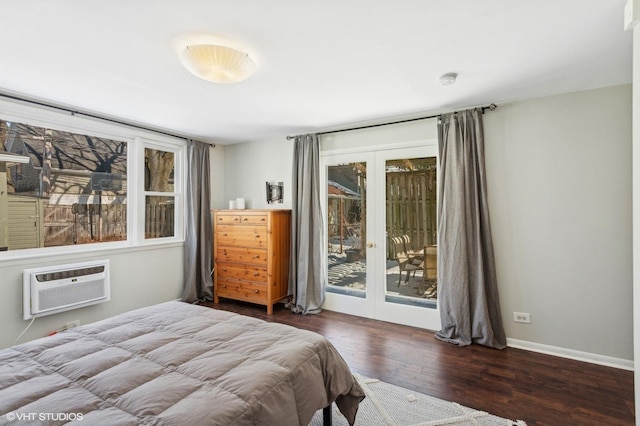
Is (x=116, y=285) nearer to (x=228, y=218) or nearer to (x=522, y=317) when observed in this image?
(x=228, y=218)

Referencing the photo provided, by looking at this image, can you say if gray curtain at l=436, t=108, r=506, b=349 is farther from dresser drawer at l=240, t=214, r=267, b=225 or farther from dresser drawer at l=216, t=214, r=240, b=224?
dresser drawer at l=216, t=214, r=240, b=224

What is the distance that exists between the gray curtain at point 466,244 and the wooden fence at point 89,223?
144 inches

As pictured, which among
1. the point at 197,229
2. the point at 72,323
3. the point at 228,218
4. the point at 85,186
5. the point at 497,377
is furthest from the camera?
the point at 197,229

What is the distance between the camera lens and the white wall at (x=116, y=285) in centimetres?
273

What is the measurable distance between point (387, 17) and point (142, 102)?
2.49 meters

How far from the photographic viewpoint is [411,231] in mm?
3525

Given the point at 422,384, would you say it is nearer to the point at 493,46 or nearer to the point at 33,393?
the point at 33,393

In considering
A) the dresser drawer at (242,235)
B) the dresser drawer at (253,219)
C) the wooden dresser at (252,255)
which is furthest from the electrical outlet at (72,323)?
the dresser drawer at (253,219)

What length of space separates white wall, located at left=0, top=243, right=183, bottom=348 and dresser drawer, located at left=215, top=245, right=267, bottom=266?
58 centimetres

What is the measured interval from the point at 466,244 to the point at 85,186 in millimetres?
4229

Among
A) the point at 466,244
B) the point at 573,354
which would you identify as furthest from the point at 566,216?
the point at 573,354

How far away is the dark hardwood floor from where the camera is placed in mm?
1981

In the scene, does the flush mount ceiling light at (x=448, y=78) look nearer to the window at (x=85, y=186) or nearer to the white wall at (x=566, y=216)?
the white wall at (x=566, y=216)

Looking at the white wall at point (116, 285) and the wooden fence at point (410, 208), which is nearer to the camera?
the white wall at point (116, 285)
